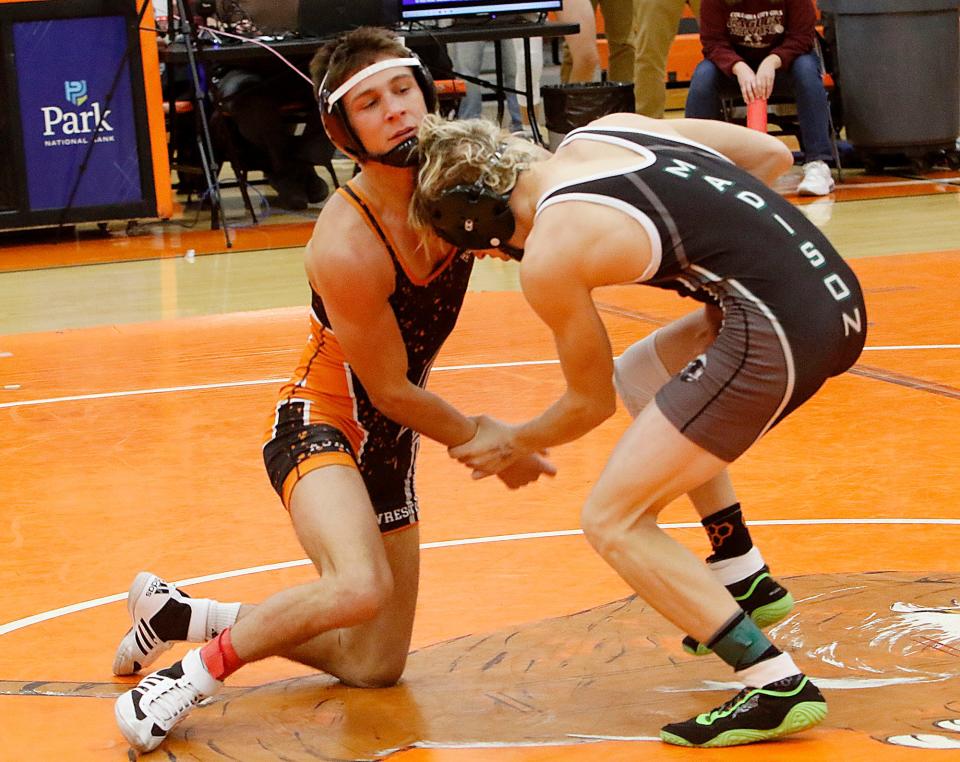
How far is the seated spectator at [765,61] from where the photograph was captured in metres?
9.10

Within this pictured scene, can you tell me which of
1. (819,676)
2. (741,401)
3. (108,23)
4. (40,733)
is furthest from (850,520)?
(108,23)

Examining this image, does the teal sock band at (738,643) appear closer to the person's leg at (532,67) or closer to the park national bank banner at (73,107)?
the park national bank banner at (73,107)

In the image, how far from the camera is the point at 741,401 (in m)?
2.70

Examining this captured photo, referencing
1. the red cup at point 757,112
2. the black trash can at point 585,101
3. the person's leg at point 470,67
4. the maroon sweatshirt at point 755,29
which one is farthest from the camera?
the person's leg at point 470,67

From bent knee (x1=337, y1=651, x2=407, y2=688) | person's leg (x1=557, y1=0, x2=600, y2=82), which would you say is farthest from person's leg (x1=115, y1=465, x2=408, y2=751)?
person's leg (x1=557, y1=0, x2=600, y2=82)

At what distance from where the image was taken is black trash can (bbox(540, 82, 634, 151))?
10.0 meters

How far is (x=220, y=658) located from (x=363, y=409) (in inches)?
24.9

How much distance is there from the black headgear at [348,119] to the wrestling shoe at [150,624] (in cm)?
103

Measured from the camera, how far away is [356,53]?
3.13 m

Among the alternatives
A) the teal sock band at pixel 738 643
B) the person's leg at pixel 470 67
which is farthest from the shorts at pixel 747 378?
the person's leg at pixel 470 67

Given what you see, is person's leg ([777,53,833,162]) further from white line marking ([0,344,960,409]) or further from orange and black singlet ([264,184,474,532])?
orange and black singlet ([264,184,474,532])

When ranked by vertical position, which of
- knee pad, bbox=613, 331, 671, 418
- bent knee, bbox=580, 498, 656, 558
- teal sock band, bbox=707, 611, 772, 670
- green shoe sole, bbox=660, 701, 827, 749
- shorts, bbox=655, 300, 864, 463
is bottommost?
green shoe sole, bbox=660, 701, 827, 749

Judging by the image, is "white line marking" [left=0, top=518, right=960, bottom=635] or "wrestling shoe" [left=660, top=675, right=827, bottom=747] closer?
"wrestling shoe" [left=660, top=675, right=827, bottom=747]

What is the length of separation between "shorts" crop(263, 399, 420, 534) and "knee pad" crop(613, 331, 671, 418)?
1.70ft
